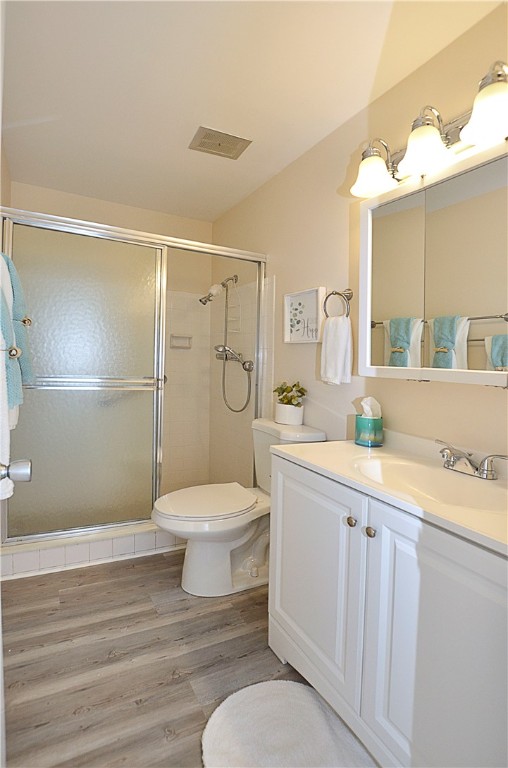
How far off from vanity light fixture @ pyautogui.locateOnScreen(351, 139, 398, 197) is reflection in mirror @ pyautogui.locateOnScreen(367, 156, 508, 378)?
0.27ft

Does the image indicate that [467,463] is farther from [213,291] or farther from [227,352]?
[213,291]

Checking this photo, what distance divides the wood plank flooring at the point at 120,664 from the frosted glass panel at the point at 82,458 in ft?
1.07

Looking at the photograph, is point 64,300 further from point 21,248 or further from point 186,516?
point 186,516

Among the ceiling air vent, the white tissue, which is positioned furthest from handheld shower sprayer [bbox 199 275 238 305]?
the white tissue

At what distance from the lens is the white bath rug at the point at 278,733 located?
120cm

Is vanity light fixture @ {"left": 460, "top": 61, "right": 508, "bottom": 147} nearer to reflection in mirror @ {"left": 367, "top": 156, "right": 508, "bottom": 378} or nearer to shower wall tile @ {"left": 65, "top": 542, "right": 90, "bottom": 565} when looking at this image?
reflection in mirror @ {"left": 367, "top": 156, "right": 508, "bottom": 378}

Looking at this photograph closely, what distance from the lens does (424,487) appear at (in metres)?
1.35

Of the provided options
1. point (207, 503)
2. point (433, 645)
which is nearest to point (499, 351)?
point (433, 645)

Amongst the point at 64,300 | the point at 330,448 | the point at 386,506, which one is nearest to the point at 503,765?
the point at 386,506

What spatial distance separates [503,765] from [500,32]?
77.2 inches

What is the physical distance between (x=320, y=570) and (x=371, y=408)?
693 mm

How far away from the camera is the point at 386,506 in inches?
42.8

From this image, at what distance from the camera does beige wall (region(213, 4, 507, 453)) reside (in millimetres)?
1391

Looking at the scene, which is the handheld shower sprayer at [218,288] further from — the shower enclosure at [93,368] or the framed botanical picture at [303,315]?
the framed botanical picture at [303,315]
